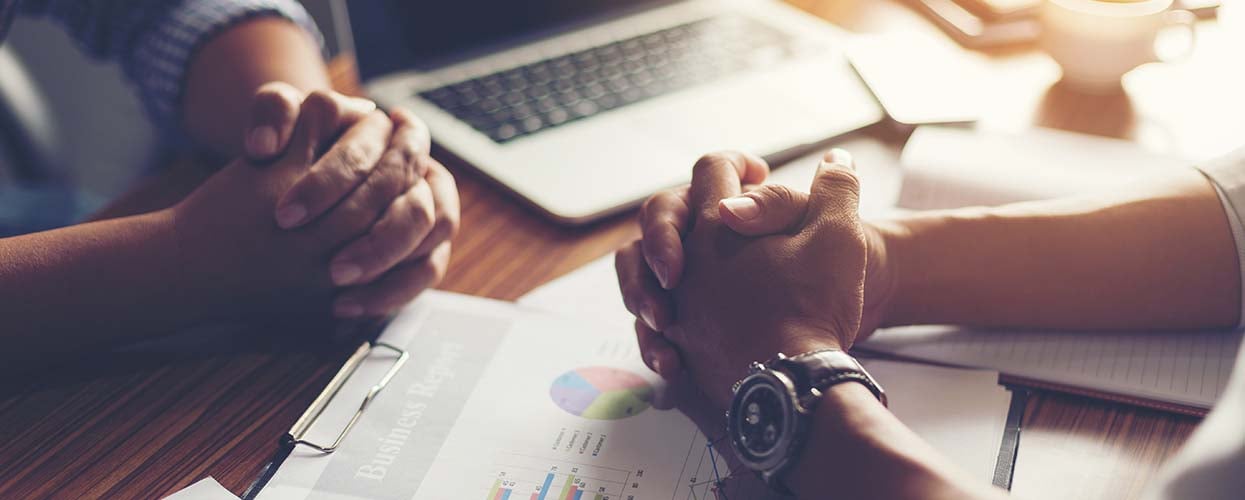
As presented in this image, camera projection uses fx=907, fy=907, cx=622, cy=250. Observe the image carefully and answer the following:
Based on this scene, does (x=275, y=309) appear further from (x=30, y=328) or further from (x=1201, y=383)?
(x=1201, y=383)

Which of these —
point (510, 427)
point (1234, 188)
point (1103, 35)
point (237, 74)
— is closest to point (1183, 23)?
point (1103, 35)

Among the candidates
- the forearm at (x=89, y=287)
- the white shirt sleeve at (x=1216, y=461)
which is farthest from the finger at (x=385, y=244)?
the white shirt sleeve at (x=1216, y=461)

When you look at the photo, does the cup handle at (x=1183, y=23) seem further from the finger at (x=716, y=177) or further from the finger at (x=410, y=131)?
the finger at (x=410, y=131)

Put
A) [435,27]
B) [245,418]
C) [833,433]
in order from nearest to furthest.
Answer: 1. [833,433]
2. [245,418]
3. [435,27]

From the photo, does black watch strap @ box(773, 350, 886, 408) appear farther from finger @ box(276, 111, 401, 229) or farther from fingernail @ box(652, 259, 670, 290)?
finger @ box(276, 111, 401, 229)

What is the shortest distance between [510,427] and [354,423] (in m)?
0.10

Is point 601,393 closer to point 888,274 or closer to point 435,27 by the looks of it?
point 888,274

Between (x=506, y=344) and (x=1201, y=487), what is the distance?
44 cm

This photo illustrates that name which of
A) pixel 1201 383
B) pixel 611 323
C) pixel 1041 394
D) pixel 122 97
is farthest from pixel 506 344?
pixel 122 97

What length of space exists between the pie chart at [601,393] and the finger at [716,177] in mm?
130

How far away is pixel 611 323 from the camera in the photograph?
2.28ft

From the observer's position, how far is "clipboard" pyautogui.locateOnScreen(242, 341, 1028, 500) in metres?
0.54

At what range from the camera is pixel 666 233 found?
2.12 feet

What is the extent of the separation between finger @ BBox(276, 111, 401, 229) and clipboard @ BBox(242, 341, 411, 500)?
4.3 inches
